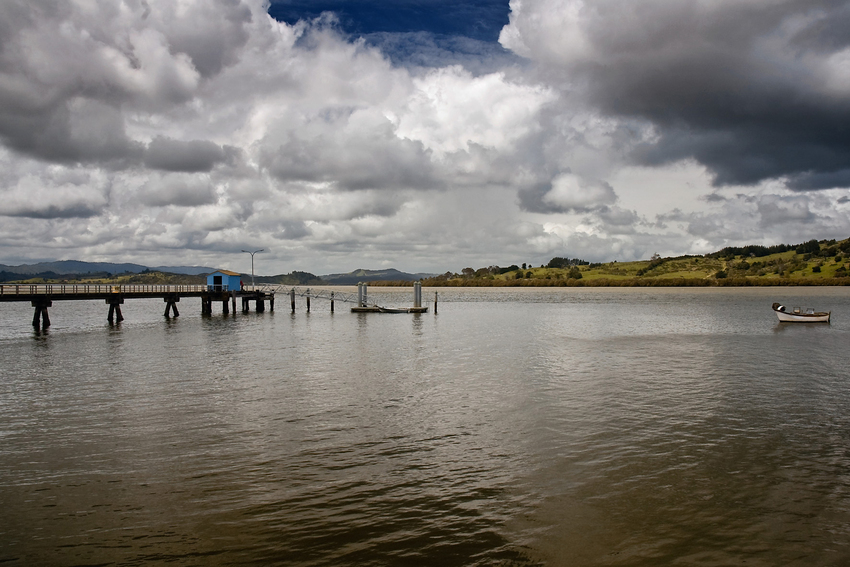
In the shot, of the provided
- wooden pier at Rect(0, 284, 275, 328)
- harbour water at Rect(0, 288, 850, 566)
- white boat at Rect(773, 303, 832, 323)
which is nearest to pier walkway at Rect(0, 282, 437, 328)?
wooden pier at Rect(0, 284, 275, 328)

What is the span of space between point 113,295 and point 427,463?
188ft

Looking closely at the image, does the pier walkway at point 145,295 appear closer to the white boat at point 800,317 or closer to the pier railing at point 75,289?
the pier railing at point 75,289

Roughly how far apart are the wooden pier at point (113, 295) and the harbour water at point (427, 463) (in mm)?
27184

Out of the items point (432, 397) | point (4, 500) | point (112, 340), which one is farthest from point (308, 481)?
point (112, 340)

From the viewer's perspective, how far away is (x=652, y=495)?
10.8 m

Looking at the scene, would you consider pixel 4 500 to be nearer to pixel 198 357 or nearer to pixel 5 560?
pixel 5 560

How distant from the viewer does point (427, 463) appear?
12820 millimetres

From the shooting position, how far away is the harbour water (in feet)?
29.2

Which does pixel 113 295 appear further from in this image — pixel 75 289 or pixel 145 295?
pixel 145 295

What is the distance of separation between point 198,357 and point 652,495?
89.9 feet

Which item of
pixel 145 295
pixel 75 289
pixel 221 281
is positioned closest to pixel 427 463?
pixel 145 295

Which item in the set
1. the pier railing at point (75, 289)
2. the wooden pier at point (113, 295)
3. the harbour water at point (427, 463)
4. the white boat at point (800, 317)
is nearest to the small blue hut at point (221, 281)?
the wooden pier at point (113, 295)

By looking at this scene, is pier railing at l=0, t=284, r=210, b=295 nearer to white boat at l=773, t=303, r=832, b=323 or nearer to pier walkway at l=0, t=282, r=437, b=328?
pier walkway at l=0, t=282, r=437, b=328

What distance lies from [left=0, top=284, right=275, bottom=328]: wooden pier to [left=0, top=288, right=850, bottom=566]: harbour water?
27.2m
